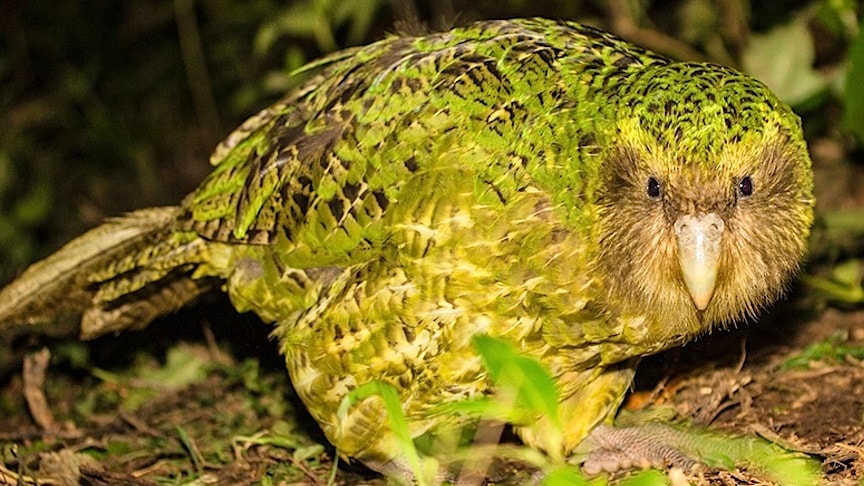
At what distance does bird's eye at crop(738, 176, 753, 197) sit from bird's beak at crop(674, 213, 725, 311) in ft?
0.39

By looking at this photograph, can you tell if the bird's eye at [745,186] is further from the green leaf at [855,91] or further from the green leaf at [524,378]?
the green leaf at [855,91]

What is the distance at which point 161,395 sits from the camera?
5.25m

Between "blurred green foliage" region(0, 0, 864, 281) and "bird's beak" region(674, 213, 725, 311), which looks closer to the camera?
"bird's beak" region(674, 213, 725, 311)

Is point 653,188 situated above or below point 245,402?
above

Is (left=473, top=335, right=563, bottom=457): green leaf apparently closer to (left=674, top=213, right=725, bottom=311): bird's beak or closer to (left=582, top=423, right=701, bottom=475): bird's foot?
(left=674, top=213, right=725, bottom=311): bird's beak

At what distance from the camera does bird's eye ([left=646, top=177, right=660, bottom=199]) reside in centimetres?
344

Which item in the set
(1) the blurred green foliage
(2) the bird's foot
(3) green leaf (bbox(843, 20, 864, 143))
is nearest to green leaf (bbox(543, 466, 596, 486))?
(2) the bird's foot

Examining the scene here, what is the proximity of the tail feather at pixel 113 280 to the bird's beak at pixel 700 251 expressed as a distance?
199 centimetres

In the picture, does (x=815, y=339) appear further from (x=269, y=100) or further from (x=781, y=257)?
(x=269, y=100)

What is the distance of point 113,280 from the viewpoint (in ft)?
15.8

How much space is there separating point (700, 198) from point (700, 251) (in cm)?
14

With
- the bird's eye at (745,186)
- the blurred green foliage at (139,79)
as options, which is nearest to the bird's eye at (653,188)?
the bird's eye at (745,186)

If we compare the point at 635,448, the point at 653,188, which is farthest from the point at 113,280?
the point at 653,188

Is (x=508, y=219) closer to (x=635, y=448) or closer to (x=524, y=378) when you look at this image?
(x=524, y=378)
